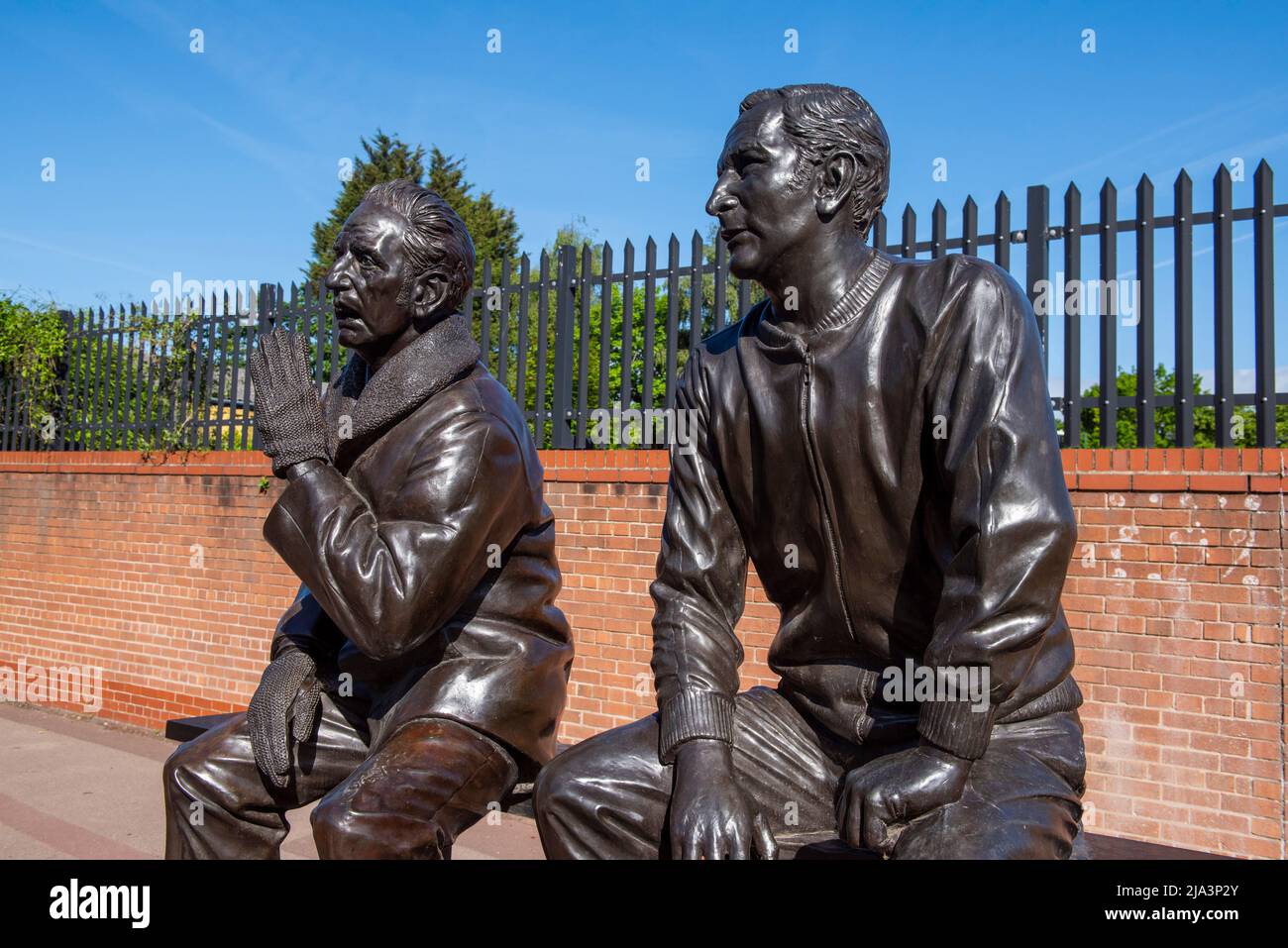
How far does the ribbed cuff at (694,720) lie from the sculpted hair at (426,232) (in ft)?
4.68

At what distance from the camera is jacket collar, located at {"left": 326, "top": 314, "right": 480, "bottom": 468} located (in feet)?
9.41

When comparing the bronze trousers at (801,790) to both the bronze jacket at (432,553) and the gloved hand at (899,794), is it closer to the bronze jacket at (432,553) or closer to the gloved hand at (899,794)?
the gloved hand at (899,794)

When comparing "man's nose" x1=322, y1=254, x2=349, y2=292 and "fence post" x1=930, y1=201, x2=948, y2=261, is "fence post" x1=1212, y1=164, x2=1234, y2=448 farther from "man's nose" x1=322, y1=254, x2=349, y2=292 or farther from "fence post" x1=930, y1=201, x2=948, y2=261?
"man's nose" x1=322, y1=254, x2=349, y2=292

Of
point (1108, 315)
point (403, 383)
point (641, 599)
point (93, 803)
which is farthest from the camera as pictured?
point (641, 599)

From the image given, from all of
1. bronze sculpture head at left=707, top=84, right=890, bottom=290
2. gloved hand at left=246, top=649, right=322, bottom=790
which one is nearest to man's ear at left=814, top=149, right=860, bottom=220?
bronze sculpture head at left=707, top=84, right=890, bottom=290

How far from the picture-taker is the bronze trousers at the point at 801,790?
1.84m

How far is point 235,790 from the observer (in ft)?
9.15

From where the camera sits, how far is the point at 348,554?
2555 millimetres

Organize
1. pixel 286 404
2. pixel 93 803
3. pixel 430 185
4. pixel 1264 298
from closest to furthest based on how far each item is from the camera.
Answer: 1. pixel 286 404
2. pixel 1264 298
3. pixel 93 803
4. pixel 430 185

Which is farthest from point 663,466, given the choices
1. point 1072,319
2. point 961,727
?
point 961,727

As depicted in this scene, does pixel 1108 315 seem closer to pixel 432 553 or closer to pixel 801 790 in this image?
pixel 801 790

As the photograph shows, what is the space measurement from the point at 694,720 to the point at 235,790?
1.35m

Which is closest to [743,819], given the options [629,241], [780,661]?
[780,661]
